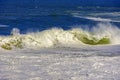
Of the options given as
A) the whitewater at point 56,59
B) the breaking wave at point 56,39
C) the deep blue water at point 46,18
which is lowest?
the whitewater at point 56,59

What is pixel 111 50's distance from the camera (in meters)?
14.5

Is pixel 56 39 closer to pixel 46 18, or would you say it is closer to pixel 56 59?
pixel 56 59

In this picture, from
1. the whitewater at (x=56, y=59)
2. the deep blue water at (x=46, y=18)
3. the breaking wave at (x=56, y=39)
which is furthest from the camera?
the deep blue water at (x=46, y=18)

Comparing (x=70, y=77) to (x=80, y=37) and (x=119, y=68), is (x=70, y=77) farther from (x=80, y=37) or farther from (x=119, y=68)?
(x=80, y=37)

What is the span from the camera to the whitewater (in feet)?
31.7

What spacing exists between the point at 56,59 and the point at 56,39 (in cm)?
579

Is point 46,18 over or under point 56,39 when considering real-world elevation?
over

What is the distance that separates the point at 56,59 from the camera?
11.9 metres

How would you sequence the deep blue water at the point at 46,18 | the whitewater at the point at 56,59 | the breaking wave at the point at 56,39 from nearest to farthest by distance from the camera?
the whitewater at the point at 56,59
the breaking wave at the point at 56,39
the deep blue water at the point at 46,18

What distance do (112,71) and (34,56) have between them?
343 centimetres

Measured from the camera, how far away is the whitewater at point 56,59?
967 centimetres

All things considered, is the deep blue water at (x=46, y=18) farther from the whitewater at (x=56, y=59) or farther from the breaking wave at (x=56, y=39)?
the whitewater at (x=56, y=59)

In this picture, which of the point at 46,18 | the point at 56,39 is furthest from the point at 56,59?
the point at 46,18

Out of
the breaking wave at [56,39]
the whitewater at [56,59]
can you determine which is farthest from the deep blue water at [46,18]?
the whitewater at [56,59]
